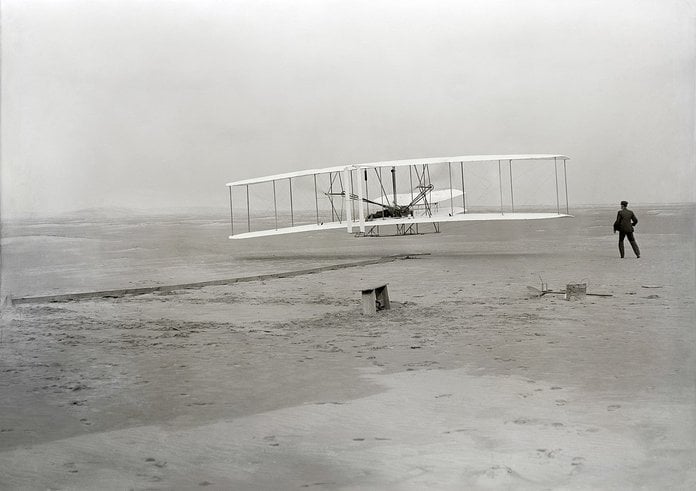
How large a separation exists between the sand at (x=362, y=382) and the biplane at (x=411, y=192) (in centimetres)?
103

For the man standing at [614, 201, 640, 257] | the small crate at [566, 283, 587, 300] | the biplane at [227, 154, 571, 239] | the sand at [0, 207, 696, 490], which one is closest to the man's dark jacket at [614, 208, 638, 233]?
the man standing at [614, 201, 640, 257]

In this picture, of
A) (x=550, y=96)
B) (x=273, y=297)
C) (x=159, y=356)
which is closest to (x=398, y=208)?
(x=273, y=297)

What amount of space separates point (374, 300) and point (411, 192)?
3.71 metres

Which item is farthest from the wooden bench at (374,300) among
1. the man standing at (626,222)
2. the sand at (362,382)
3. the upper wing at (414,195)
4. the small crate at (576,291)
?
the upper wing at (414,195)

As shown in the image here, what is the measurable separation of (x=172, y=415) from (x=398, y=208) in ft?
23.4

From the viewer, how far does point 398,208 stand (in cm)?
1120

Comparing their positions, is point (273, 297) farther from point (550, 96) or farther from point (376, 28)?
point (550, 96)

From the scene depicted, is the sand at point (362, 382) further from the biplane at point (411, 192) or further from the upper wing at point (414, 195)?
the upper wing at point (414, 195)

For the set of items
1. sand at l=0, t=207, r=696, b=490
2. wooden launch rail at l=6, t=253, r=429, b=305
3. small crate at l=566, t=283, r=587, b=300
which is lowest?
sand at l=0, t=207, r=696, b=490

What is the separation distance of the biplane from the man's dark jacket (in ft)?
2.04

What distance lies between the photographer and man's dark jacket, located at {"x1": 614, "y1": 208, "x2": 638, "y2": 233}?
7.31 meters

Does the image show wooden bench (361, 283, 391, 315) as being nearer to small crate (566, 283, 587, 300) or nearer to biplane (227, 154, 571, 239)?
biplane (227, 154, 571, 239)

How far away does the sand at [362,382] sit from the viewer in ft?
13.2

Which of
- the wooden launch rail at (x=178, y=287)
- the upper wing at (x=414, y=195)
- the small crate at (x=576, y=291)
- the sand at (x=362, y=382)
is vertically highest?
the upper wing at (x=414, y=195)
